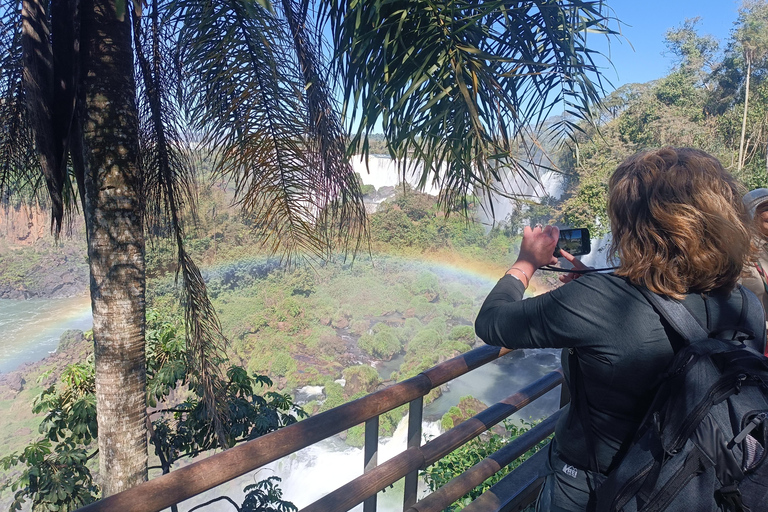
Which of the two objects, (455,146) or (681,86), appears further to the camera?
(681,86)

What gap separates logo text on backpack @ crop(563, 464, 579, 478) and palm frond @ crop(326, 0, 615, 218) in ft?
3.01

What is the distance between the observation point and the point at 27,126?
83.6 inches

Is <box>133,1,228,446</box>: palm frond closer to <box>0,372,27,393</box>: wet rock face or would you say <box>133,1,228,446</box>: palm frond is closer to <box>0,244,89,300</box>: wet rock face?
<box>0,372,27,393</box>: wet rock face

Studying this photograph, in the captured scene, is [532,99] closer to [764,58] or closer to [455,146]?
[455,146]

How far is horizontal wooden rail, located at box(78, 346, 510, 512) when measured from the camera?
29.5 inches

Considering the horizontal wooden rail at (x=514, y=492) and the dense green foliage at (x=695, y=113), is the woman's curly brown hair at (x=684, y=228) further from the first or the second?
the dense green foliage at (x=695, y=113)

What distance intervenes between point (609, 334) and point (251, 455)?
2.08 feet

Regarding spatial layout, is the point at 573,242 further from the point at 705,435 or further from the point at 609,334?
the point at 705,435

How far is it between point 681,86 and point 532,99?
18549 millimetres

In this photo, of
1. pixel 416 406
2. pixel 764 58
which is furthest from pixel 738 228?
pixel 764 58

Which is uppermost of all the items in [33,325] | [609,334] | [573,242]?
[573,242]

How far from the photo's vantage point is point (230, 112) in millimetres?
2135

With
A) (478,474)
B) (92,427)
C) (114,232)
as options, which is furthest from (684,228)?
(92,427)

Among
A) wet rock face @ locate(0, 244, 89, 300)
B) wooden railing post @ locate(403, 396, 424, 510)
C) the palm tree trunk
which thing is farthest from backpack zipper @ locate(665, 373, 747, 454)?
wet rock face @ locate(0, 244, 89, 300)
